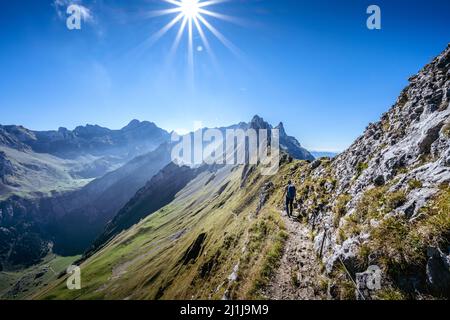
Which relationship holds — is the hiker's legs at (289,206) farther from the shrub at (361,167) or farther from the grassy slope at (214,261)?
the shrub at (361,167)

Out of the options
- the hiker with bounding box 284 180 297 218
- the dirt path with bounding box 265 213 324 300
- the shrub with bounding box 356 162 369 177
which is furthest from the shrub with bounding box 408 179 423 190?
the hiker with bounding box 284 180 297 218

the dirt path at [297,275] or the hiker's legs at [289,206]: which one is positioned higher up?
the hiker's legs at [289,206]

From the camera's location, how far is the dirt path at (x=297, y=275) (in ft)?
57.6

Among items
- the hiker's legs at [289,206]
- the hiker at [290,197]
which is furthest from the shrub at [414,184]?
the hiker's legs at [289,206]

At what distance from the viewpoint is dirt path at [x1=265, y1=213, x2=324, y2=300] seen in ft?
57.6

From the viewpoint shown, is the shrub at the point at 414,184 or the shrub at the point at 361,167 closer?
the shrub at the point at 414,184

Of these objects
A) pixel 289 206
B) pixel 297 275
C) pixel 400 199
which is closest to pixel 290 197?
pixel 289 206

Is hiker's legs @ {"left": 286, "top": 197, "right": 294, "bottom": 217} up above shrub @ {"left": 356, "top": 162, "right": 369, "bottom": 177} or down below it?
below

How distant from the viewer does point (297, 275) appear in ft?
63.9

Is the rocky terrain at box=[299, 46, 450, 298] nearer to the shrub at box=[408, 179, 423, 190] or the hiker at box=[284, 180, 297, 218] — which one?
the shrub at box=[408, 179, 423, 190]

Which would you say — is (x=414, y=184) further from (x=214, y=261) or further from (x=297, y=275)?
(x=214, y=261)

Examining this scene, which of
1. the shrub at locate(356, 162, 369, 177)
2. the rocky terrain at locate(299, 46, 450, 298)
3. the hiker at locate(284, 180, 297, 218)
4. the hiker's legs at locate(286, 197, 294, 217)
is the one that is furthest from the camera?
the hiker's legs at locate(286, 197, 294, 217)

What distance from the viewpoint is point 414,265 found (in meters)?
13.0
